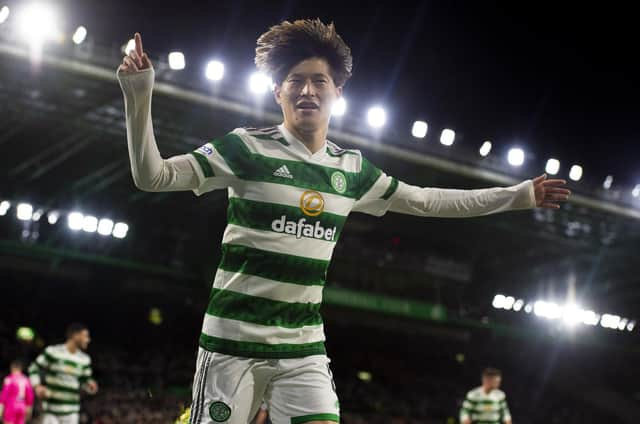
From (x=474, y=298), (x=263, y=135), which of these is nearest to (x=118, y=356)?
(x=474, y=298)

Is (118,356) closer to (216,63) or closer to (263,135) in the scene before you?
(216,63)

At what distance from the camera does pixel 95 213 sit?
19.3 metres

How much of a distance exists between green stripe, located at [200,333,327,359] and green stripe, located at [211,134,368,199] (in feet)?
2.03

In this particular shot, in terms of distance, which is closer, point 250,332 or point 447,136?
point 250,332

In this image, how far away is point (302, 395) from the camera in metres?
2.51

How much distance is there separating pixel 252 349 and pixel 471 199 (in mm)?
1212

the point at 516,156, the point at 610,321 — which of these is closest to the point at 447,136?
the point at 516,156

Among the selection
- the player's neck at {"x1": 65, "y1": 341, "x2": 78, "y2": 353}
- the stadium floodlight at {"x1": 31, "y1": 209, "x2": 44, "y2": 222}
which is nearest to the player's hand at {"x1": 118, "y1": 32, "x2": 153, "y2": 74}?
the player's neck at {"x1": 65, "y1": 341, "x2": 78, "y2": 353}

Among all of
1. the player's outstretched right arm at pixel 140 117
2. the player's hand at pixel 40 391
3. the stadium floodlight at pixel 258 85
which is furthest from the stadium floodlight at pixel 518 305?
the player's outstretched right arm at pixel 140 117

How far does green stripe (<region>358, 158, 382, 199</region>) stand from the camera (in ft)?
9.54

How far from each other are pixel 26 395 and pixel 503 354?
19.0 meters

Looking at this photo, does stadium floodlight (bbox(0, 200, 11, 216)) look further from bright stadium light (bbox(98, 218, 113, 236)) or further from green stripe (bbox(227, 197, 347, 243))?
green stripe (bbox(227, 197, 347, 243))

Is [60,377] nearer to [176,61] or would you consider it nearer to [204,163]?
[204,163]

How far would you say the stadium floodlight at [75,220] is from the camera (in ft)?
61.6
